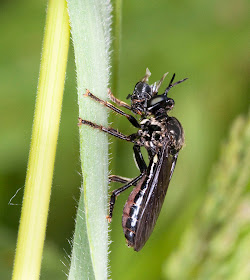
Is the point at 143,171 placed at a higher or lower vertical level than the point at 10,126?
lower

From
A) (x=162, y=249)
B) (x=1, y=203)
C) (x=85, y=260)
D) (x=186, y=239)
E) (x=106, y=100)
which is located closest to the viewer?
(x=85, y=260)

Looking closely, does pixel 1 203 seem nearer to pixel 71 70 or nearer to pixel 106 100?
pixel 71 70

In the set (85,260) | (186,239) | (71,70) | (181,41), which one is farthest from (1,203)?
(181,41)

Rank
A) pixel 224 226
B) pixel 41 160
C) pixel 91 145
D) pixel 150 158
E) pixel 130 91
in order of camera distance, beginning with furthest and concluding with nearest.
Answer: pixel 130 91 → pixel 150 158 → pixel 224 226 → pixel 91 145 → pixel 41 160

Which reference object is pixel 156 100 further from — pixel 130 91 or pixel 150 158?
pixel 130 91

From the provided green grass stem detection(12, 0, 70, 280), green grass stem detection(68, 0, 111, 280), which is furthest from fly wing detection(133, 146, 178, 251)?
green grass stem detection(12, 0, 70, 280)

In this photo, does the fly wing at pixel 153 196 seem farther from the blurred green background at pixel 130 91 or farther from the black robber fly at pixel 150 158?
the blurred green background at pixel 130 91

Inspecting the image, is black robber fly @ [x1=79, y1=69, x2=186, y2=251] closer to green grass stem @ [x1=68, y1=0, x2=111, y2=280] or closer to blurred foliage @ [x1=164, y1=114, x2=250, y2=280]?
blurred foliage @ [x1=164, y1=114, x2=250, y2=280]

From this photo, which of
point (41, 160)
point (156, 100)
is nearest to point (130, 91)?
point (156, 100)
